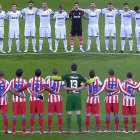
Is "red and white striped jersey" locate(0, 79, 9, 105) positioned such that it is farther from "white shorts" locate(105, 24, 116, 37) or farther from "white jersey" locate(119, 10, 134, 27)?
"white jersey" locate(119, 10, 134, 27)

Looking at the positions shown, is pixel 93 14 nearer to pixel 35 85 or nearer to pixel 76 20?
pixel 76 20

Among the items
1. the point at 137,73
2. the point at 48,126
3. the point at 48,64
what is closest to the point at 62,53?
the point at 48,64

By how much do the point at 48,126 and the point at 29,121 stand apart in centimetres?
182

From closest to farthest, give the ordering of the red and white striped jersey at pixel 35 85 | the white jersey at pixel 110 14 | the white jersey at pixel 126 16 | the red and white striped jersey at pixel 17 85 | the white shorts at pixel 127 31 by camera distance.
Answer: the red and white striped jersey at pixel 17 85 < the red and white striped jersey at pixel 35 85 < the white jersey at pixel 126 16 < the white jersey at pixel 110 14 < the white shorts at pixel 127 31

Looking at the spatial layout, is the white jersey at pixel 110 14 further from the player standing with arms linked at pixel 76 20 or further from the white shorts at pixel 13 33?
→ the white shorts at pixel 13 33

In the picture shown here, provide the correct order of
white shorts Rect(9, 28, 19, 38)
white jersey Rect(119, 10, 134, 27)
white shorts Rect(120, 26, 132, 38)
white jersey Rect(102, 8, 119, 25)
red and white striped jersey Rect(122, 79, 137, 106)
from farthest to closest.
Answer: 1. white shorts Rect(9, 28, 19, 38)
2. white shorts Rect(120, 26, 132, 38)
3. white jersey Rect(102, 8, 119, 25)
4. white jersey Rect(119, 10, 134, 27)
5. red and white striped jersey Rect(122, 79, 137, 106)

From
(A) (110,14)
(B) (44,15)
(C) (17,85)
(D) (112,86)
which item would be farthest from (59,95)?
(A) (110,14)

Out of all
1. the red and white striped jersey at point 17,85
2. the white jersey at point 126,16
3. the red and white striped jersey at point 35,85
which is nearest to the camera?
the red and white striped jersey at point 17,85

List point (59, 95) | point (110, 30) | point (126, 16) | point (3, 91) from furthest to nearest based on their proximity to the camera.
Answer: point (110, 30) → point (126, 16) → point (59, 95) → point (3, 91)

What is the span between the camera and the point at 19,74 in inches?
1045

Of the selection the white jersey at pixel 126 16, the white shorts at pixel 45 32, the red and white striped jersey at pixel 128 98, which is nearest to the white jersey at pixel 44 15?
the white shorts at pixel 45 32

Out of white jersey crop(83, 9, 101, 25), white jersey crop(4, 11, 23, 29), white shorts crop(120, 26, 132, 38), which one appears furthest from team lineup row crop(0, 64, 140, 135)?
white jersey crop(4, 11, 23, 29)

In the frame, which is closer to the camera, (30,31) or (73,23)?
(73,23)

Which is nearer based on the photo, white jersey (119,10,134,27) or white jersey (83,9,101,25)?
white jersey (119,10,134,27)
